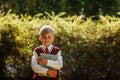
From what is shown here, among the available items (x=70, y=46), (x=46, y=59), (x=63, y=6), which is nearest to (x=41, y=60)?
(x=46, y=59)

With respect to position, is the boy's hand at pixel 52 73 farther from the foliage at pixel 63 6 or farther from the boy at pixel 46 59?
the foliage at pixel 63 6

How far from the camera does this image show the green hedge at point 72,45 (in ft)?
28.6

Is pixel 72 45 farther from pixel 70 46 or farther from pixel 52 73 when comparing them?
pixel 52 73

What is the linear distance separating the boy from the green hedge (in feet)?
10.4

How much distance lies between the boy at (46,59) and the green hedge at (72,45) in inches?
125

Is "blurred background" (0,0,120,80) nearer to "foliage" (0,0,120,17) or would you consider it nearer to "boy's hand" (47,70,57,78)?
"boy's hand" (47,70,57,78)

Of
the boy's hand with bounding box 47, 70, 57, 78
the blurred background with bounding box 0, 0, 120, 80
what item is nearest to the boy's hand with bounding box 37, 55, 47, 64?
the boy's hand with bounding box 47, 70, 57, 78

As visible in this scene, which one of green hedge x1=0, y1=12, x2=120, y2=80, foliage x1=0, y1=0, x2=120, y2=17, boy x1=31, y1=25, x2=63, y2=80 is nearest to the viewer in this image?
boy x1=31, y1=25, x2=63, y2=80

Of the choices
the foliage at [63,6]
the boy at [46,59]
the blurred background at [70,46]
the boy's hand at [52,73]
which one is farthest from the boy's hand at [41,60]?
the foliage at [63,6]

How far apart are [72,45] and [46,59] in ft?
Result: 11.0

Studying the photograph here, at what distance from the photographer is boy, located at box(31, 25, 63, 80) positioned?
5.44 metres

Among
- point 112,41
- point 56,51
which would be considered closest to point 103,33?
point 112,41

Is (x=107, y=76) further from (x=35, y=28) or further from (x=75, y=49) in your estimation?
(x=35, y=28)

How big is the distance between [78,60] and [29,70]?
1115 mm
